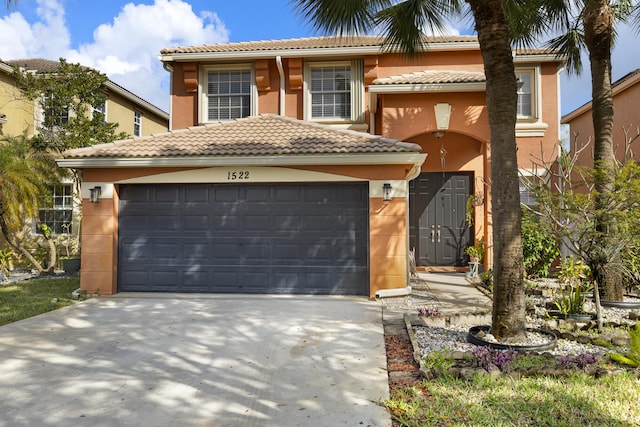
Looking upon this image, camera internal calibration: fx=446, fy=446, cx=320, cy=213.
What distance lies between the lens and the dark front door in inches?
526

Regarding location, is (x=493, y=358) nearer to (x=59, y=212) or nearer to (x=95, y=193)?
(x=95, y=193)

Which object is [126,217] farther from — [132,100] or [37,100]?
[132,100]

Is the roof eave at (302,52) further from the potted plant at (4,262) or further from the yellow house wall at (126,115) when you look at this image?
the potted plant at (4,262)

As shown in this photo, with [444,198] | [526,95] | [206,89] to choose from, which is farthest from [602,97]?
[206,89]

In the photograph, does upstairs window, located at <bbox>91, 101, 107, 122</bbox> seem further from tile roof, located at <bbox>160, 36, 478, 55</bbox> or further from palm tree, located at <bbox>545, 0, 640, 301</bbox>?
palm tree, located at <bbox>545, 0, 640, 301</bbox>

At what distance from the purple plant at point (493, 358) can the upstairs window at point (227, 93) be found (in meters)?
11.3

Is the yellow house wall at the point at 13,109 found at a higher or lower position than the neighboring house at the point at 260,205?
higher

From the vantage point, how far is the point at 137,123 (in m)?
19.7

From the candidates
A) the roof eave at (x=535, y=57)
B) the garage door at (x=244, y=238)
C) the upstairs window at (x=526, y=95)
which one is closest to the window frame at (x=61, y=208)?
the garage door at (x=244, y=238)

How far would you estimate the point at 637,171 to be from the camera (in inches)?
247

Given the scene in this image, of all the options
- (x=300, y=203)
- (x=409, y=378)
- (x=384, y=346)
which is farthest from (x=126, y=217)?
(x=409, y=378)

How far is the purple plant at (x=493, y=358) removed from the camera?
4.79m

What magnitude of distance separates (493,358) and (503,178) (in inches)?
87.8

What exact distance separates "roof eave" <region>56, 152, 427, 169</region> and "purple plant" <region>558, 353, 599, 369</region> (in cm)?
526
